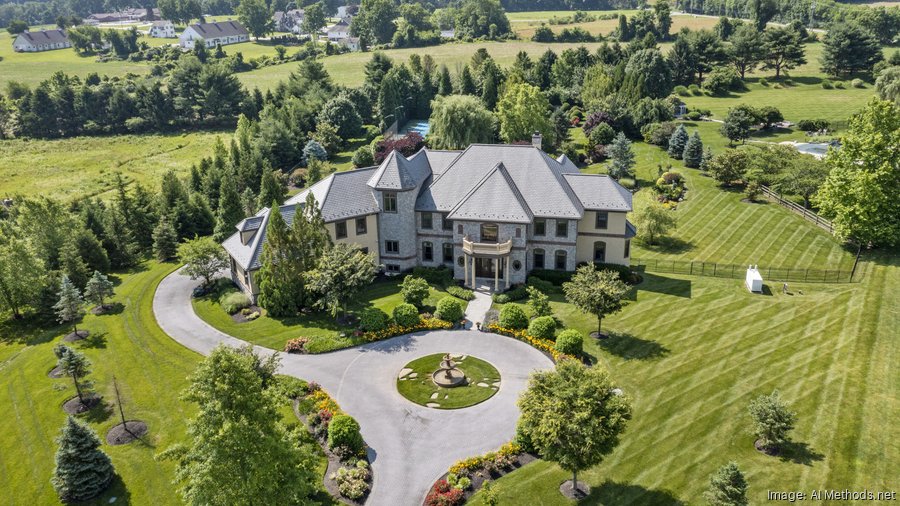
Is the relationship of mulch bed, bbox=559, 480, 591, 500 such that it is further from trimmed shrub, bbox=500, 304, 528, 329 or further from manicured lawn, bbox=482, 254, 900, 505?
trimmed shrub, bbox=500, 304, 528, 329

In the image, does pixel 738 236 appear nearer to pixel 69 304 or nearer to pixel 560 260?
pixel 560 260

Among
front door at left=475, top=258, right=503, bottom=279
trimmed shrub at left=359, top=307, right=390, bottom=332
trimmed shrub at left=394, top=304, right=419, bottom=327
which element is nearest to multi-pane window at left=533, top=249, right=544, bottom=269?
front door at left=475, top=258, right=503, bottom=279

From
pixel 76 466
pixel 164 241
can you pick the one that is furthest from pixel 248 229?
pixel 76 466

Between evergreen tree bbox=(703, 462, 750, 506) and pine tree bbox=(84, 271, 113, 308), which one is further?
pine tree bbox=(84, 271, 113, 308)

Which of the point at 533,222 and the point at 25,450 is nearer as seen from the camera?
the point at 25,450

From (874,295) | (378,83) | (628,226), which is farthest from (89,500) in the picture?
(378,83)

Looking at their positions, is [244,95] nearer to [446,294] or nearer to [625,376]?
[446,294]
